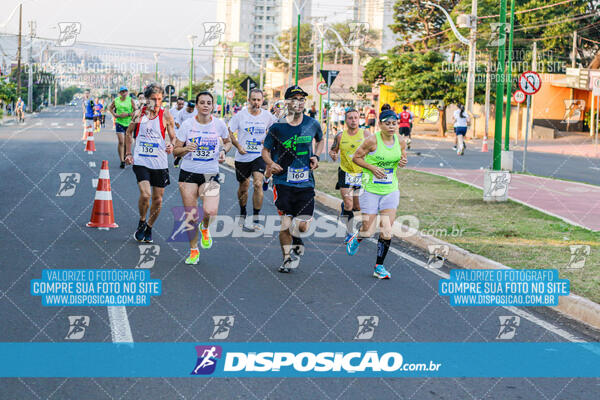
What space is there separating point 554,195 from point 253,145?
8.39m

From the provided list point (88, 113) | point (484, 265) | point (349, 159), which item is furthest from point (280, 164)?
point (88, 113)

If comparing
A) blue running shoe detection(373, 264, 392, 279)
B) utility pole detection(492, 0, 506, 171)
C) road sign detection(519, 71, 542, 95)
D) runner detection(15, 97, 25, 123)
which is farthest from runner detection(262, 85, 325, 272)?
runner detection(15, 97, 25, 123)

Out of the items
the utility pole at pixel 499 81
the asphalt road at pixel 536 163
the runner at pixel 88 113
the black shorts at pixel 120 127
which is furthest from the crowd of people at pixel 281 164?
the runner at pixel 88 113

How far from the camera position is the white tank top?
10.3 m

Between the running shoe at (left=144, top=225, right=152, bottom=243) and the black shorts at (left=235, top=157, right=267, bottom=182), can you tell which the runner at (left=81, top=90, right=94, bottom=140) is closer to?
the black shorts at (left=235, top=157, right=267, bottom=182)

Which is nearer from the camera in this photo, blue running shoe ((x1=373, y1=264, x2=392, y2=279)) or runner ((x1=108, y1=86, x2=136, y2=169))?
blue running shoe ((x1=373, y1=264, x2=392, y2=279))

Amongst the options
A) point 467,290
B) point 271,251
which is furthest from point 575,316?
point 271,251

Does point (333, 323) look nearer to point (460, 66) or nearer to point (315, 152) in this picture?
point (315, 152)

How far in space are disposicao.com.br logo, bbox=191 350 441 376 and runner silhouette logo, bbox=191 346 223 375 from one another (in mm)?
68

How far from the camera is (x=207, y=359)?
19.0 feet

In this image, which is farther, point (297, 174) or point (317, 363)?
point (297, 174)

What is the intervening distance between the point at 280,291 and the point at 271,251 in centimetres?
229

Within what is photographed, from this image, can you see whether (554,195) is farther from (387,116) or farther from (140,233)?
(140,233)

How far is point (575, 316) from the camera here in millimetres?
7723
